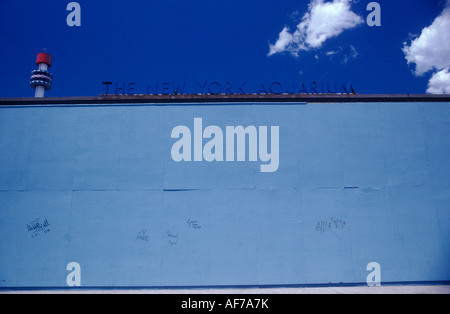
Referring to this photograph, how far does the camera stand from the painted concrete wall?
8195 millimetres

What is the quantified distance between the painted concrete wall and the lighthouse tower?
119 feet

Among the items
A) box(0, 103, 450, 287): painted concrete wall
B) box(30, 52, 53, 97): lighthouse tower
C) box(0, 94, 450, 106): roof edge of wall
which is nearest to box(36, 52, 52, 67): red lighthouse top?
box(30, 52, 53, 97): lighthouse tower

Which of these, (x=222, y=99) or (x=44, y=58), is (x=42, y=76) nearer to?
(x=44, y=58)

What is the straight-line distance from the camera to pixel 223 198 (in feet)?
28.0

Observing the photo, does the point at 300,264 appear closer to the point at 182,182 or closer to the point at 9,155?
the point at 182,182

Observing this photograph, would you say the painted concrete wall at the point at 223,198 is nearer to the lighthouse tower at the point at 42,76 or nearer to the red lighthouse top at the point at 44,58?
the lighthouse tower at the point at 42,76

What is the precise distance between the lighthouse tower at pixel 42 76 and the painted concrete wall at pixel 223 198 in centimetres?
3628

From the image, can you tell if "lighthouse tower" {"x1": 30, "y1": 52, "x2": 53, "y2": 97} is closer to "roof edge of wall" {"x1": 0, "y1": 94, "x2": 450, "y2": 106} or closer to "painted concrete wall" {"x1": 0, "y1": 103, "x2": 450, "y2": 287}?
"roof edge of wall" {"x1": 0, "y1": 94, "x2": 450, "y2": 106}

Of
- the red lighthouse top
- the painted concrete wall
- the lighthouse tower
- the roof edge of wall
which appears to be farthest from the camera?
the red lighthouse top

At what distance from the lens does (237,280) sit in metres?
8.12

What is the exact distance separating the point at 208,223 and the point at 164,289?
2.22 m

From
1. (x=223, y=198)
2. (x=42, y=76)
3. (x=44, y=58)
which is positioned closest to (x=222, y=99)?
(x=223, y=198)
